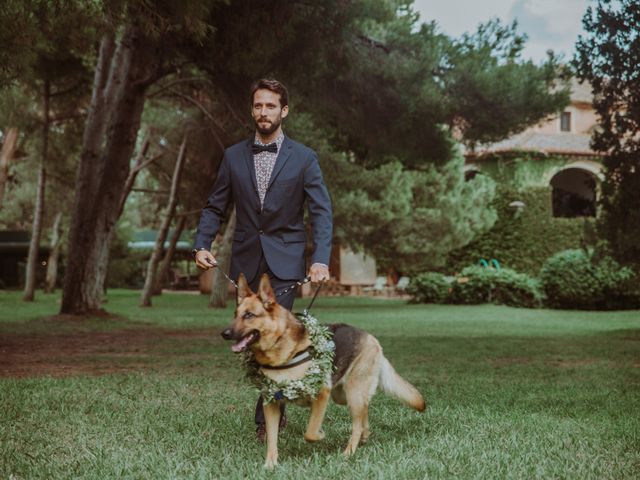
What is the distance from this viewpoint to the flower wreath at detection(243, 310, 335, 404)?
165 inches

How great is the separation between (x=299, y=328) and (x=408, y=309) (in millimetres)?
17469

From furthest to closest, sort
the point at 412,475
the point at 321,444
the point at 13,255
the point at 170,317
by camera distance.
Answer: the point at 13,255
the point at 170,317
the point at 321,444
the point at 412,475

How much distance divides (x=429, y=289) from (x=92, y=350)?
15377mm

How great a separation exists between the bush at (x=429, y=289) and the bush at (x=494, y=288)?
443 millimetres

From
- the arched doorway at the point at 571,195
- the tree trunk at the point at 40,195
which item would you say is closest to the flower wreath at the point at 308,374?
the tree trunk at the point at 40,195

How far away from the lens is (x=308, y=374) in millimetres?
4223

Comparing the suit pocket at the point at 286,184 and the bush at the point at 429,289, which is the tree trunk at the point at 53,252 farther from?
the suit pocket at the point at 286,184

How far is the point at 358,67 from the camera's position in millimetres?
13508

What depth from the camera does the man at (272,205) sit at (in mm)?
4723

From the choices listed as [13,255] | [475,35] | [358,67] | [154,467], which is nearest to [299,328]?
[154,467]

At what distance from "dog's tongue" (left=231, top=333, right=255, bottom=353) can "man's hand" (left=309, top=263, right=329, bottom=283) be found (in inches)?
22.6

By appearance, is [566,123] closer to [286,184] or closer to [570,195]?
[570,195]

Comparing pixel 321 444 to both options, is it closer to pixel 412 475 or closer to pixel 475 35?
pixel 412 475

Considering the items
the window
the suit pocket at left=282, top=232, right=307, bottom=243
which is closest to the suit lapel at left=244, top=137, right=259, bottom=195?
the suit pocket at left=282, top=232, right=307, bottom=243
